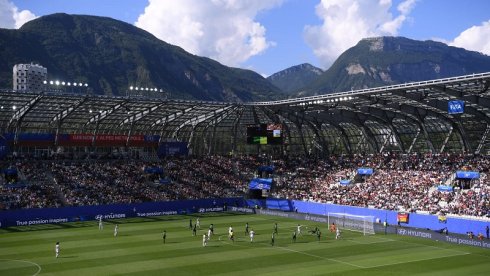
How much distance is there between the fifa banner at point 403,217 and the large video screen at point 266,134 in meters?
20.5

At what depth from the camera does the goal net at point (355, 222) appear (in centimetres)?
5250

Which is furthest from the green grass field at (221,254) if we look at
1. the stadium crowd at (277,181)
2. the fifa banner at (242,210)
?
the fifa banner at (242,210)

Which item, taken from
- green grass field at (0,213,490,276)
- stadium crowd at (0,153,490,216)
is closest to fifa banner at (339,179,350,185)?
stadium crowd at (0,153,490,216)

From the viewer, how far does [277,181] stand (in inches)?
3223

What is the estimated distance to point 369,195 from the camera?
216 ft

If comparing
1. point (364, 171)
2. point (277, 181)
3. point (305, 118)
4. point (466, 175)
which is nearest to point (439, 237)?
point (466, 175)

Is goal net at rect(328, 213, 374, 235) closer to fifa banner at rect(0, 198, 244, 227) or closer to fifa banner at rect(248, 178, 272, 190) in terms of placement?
fifa banner at rect(0, 198, 244, 227)

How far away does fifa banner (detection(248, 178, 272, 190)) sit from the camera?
261 ft

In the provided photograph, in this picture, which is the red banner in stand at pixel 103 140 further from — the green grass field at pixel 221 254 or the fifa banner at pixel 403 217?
the fifa banner at pixel 403 217

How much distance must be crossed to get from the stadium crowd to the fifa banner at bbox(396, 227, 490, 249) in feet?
21.6

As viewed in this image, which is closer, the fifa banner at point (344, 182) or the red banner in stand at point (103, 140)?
the fifa banner at point (344, 182)

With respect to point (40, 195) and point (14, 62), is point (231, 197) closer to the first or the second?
point (40, 195)

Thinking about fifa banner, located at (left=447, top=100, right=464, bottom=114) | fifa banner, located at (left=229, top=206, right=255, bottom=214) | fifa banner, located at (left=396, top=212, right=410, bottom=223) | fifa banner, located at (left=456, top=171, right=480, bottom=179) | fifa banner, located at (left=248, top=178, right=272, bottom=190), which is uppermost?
fifa banner, located at (left=447, top=100, right=464, bottom=114)

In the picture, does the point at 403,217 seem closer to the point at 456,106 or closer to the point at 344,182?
the point at 456,106
